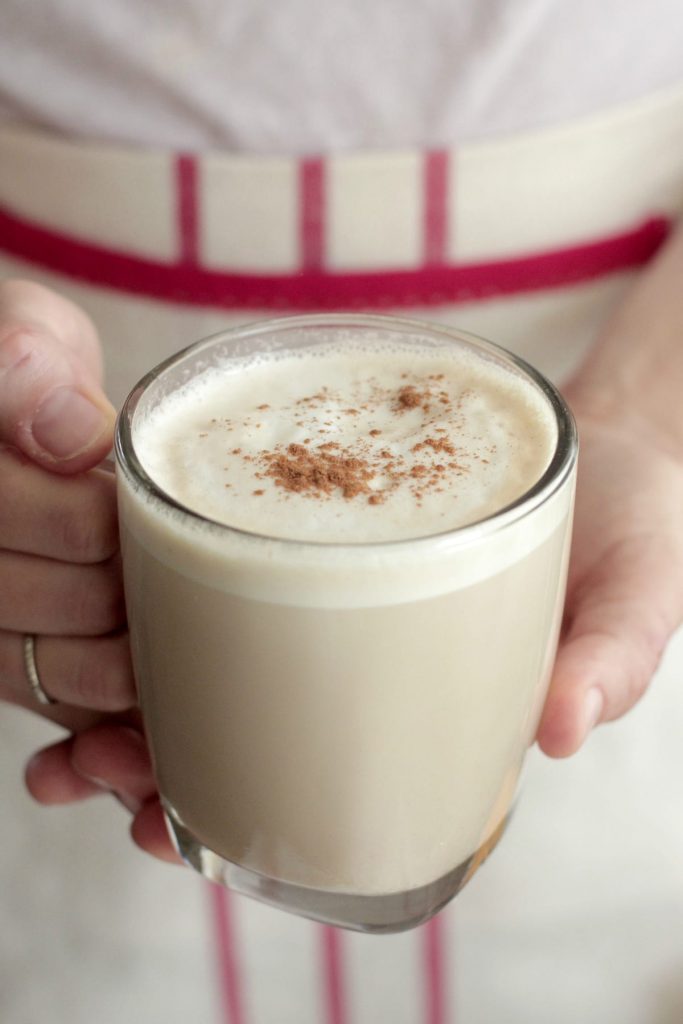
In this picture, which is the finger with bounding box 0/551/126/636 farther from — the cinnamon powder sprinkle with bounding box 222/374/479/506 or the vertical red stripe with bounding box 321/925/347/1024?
the vertical red stripe with bounding box 321/925/347/1024

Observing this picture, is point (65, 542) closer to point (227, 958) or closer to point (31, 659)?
point (31, 659)

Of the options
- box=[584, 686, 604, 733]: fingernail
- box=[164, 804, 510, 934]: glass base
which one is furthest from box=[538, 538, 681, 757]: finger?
box=[164, 804, 510, 934]: glass base

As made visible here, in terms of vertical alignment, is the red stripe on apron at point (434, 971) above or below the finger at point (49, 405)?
below

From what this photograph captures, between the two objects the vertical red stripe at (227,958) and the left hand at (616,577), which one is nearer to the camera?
the left hand at (616,577)

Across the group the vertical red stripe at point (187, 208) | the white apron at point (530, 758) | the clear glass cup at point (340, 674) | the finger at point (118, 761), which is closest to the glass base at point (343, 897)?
the clear glass cup at point (340, 674)

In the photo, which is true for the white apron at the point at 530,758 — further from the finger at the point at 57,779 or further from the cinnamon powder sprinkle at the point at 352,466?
the cinnamon powder sprinkle at the point at 352,466

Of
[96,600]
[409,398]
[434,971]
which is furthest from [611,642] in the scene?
[434,971]

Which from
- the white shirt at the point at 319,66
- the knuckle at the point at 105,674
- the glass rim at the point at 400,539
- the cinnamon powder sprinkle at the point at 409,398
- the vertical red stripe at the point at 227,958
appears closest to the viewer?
the glass rim at the point at 400,539

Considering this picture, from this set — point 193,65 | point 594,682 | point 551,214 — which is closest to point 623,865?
point 594,682
